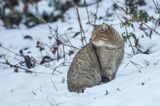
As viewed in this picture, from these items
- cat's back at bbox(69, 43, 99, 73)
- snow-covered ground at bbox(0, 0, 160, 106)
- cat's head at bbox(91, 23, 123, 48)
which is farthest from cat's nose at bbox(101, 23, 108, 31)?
snow-covered ground at bbox(0, 0, 160, 106)

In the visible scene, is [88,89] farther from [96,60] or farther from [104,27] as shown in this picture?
[104,27]

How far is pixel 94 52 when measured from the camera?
5.89 metres

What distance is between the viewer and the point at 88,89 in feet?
18.7

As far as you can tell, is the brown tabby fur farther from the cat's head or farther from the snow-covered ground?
the snow-covered ground

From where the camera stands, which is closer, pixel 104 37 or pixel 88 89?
pixel 88 89

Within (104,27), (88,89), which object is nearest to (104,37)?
(104,27)

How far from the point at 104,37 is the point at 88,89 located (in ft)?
2.10

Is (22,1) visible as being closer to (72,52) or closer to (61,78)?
(72,52)

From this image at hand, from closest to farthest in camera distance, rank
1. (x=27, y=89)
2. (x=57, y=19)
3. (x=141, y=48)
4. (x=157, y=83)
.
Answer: (x=157, y=83), (x=27, y=89), (x=141, y=48), (x=57, y=19)

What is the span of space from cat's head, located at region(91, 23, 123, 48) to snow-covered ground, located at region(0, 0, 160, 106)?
0.44m

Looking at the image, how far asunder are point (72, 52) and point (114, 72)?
187 centimetres

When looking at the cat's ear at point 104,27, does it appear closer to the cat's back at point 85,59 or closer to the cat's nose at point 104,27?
the cat's nose at point 104,27

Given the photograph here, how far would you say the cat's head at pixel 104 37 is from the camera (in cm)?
577

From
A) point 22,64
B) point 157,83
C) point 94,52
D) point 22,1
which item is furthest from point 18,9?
point 157,83
